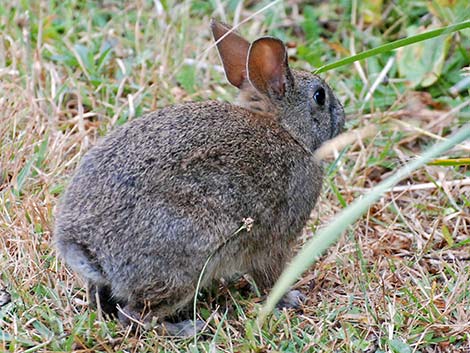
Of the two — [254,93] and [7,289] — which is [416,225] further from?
[7,289]

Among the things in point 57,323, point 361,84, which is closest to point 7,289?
point 57,323

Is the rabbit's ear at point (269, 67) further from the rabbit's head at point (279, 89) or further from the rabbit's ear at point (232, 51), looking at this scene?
the rabbit's ear at point (232, 51)

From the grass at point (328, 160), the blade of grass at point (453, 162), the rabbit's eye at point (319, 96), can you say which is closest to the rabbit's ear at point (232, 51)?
the rabbit's eye at point (319, 96)

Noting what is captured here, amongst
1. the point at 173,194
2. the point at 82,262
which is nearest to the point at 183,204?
the point at 173,194

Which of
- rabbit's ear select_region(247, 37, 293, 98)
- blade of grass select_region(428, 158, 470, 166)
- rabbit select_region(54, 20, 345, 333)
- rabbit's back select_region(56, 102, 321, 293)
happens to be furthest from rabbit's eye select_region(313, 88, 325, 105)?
blade of grass select_region(428, 158, 470, 166)

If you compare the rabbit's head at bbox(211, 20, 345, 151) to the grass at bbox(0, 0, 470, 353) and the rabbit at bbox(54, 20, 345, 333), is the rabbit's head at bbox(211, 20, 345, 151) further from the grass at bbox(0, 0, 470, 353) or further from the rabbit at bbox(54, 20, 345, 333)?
the grass at bbox(0, 0, 470, 353)

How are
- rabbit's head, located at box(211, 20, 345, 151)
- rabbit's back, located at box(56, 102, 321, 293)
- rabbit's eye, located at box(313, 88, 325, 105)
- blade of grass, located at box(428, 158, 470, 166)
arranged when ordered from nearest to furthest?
rabbit's back, located at box(56, 102, 321, 293) → blade of grass, located at box(428, 158, 470, 166) → rabbit's head, located at box(211, 20, 345, 151) → rabbit's eye, located at box(313, 88, 325, 105)
